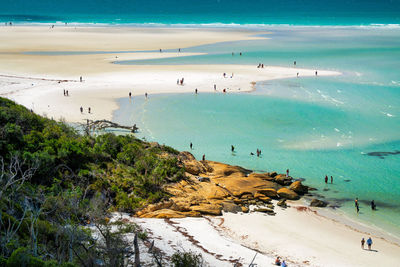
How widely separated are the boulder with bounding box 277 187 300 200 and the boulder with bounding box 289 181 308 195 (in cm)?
49

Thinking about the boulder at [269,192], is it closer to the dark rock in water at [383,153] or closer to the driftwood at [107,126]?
the dark rock in water at [383,153]

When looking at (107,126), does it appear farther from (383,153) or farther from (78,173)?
(383,153)

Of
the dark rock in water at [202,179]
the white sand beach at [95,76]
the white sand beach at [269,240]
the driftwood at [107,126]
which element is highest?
the white sand beach at [95,76]

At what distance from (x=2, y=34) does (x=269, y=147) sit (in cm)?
11307

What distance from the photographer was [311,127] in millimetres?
45938

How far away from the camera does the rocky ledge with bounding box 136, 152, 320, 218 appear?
2570 centimetres

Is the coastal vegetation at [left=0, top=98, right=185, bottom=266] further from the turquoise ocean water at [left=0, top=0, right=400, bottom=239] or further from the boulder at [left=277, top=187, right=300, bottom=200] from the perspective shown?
the turquoise ocean water at [left=0, top=0, right=400, bottom=239]

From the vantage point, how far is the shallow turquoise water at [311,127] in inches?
1298

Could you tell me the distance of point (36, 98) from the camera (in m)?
54.1

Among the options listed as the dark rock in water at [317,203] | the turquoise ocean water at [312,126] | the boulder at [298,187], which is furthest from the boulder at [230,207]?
the turquoise ocean water at [312,126]

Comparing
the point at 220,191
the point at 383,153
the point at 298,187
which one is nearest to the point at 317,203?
the point at 298,187

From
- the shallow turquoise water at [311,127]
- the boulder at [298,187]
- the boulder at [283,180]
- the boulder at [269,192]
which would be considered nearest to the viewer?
the boulder at [269,192]

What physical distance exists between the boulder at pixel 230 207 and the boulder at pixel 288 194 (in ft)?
13.4

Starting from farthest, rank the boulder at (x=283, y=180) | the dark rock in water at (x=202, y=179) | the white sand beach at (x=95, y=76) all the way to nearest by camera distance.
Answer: the white sand beach at (x=95, y=76)
the boulder at (x=283, y=180)
the dark rock in water at (x=202, y=179)
